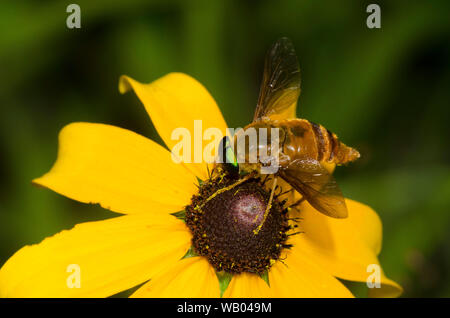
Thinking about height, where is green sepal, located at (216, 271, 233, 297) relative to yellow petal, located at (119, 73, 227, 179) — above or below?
below

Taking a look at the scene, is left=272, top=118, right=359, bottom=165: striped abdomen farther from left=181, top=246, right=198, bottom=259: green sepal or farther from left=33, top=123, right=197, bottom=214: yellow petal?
left=181, top=246, right=198, bottom=259: green sepal

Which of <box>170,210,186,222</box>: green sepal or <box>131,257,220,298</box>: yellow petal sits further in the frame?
<box>170,210,186,222</box>: green sepal

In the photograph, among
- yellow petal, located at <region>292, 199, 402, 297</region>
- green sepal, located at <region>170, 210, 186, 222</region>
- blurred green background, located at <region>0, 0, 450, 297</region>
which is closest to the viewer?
green sepal, located at <region>170, 210, 186, 222</region>

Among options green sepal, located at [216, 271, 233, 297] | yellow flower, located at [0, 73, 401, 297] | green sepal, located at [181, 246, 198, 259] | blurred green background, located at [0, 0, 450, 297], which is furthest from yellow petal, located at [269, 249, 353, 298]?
blurred green background, located at [0, 0, 450, 297]

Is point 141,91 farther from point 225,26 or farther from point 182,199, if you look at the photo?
point 225,26

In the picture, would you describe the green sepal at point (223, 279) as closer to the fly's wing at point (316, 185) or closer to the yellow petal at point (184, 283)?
the yellow petal at point (184, 283)

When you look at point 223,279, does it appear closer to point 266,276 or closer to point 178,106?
point 266,276

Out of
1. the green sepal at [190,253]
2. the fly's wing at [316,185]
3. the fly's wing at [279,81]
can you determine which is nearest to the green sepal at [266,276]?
the green sepal at [190,253]
